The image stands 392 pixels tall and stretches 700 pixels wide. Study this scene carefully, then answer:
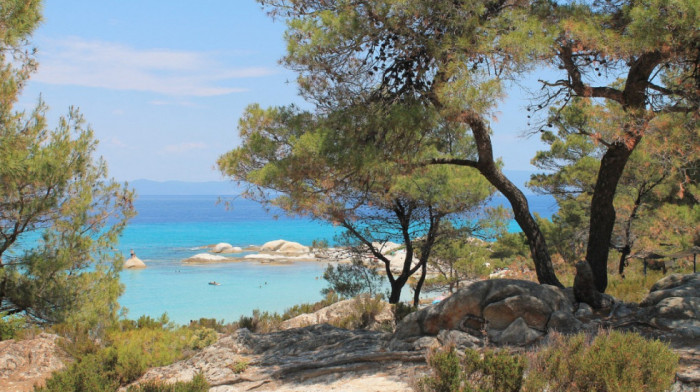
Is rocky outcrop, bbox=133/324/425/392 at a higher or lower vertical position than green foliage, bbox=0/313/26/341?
lower

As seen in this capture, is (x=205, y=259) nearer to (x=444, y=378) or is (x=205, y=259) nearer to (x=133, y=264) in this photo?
(x=133, y=264)

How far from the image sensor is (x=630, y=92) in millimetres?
7688

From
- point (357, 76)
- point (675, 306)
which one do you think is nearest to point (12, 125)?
point (357, 76)

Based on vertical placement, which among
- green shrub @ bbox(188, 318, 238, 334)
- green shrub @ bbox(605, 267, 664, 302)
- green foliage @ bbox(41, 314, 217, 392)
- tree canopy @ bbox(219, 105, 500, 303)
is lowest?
green foliage @ bbox(41, 314, 217, 392)

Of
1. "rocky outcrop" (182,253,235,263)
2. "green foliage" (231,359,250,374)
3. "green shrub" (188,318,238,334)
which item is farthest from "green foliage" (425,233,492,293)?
"rocky outcrop" (182,253,235,263)

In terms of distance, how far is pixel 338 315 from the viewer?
11.6 metres

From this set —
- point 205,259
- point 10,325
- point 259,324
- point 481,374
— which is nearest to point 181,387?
point 481,374

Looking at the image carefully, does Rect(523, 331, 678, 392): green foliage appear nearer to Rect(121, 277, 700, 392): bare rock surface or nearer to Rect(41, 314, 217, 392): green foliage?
Rect(121, 277, 700, 392): bare rock surface

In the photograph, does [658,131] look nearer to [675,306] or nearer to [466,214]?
[675,306]

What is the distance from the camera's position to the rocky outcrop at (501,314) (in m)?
6.54

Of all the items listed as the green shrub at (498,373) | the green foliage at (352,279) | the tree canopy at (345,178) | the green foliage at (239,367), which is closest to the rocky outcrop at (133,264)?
the green foliage at (352,279)

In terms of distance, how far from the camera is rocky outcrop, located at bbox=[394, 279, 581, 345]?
6539mm

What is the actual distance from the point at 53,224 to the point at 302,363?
15.2 ft

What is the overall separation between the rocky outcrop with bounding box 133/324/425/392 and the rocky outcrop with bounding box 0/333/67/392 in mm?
1271
